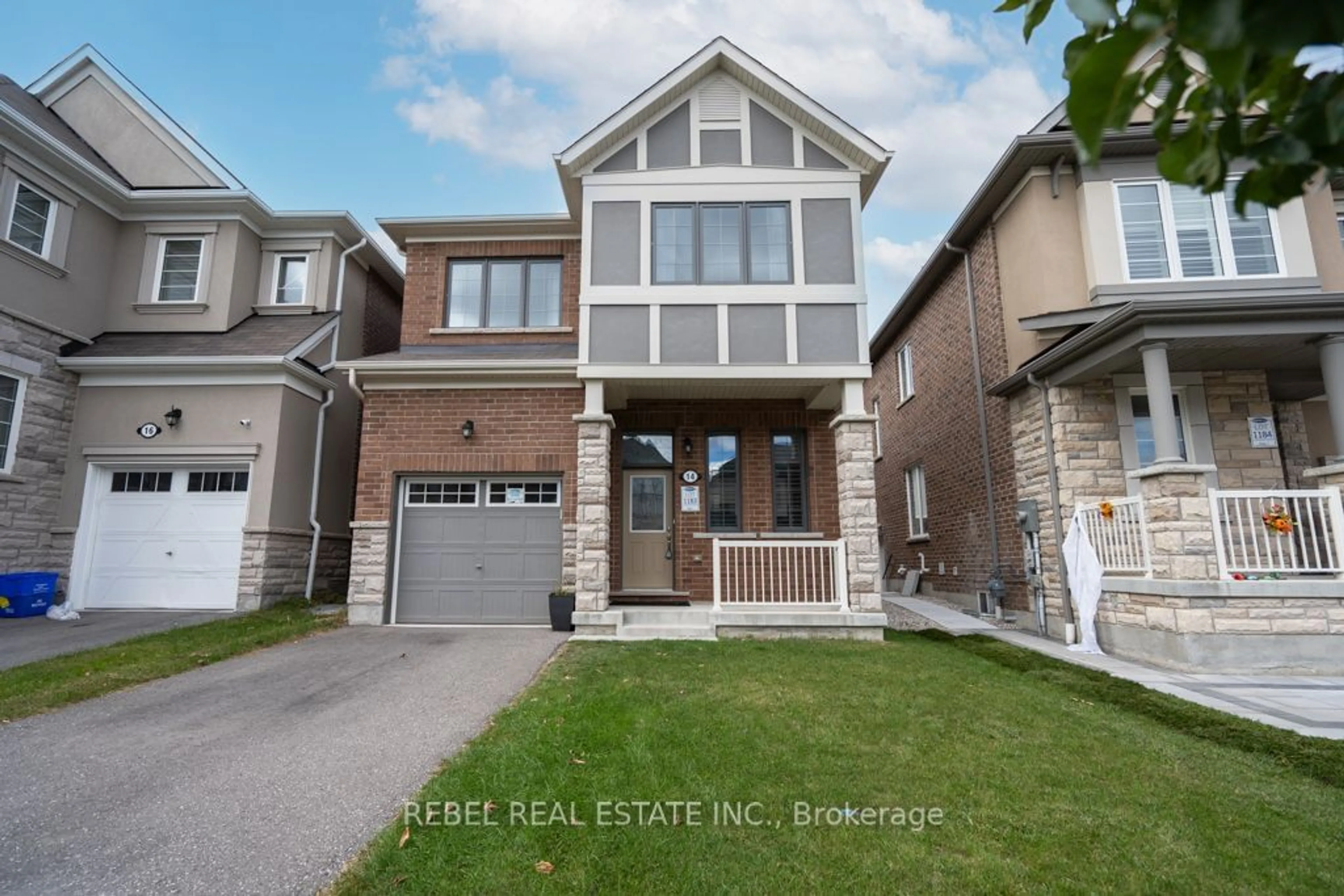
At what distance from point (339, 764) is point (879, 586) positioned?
246 inches

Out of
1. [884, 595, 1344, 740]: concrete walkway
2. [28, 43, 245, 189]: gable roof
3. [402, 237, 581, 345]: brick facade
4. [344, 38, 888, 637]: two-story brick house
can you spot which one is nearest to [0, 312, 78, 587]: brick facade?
[28, 43, 245, 189]: gable roof

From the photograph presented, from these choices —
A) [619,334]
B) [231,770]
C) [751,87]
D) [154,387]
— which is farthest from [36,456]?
[751,87]

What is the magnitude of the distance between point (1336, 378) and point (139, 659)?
1304 cm

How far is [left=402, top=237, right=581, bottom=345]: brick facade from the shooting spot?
417 inches

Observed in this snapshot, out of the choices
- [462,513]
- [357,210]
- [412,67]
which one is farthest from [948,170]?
[462,513]

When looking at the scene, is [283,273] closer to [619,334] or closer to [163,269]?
[163,269]

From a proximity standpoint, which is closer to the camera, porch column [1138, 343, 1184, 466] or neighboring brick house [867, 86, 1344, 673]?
neighboring brick house [867, 86, 1344, 673]

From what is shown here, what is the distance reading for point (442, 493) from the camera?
9.67 metres

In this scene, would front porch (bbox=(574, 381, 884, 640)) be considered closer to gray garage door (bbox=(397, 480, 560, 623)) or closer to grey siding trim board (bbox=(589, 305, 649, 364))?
grey siding trim board (bbox=(589, 305, 649, 364))

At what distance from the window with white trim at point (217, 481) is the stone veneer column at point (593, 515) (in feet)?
18.0

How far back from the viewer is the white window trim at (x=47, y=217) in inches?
378

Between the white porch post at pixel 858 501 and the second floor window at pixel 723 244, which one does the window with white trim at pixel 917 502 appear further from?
the second floor window at pixel 723 244

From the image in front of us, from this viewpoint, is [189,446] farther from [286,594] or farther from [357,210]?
[357,210]

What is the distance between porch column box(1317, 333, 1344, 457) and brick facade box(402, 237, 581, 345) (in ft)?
30.9
